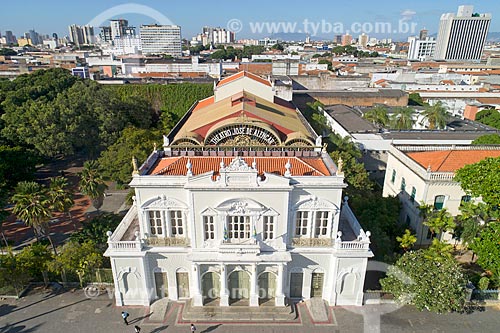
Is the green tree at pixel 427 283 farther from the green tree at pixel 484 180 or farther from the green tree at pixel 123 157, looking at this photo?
the green tree at pixel 123 157

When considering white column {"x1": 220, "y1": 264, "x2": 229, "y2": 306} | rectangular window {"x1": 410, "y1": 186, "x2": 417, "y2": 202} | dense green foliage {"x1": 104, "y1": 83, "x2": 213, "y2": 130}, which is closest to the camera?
white column {"x1": 220, "y1": 264, "x2": 229, "y2": 306}

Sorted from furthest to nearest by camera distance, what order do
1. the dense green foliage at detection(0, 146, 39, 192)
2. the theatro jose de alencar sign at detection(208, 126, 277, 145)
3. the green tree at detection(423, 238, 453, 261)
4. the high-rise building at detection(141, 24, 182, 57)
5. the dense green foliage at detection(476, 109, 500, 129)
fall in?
the high-rise building at detection(141, 24, 182, 57), the dense green foliage at detection(476, 109, 500, 129), the dense green foliage at detection(0, 146, 39, 192), the theatro jose de alencar sign at detection(208, 126, 277, 145), the green tree at detection(423, 238, 453, 261)

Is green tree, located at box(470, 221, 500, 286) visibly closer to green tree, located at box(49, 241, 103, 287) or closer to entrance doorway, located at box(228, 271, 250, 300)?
entrance doorway, located at box(228, 271, 250, 300)

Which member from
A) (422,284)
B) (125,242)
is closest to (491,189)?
(422,284)

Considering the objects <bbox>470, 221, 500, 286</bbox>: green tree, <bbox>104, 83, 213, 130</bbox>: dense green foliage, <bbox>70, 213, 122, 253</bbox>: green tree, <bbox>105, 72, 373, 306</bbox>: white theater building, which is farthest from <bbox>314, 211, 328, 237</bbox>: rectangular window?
<bbox>104, 83, 213, 130</bbox>: dense green foliage

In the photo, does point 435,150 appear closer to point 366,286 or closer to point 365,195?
point 365,195

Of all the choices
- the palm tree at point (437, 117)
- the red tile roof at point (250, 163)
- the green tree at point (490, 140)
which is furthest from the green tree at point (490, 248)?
the palm tree at point (437, 117)
